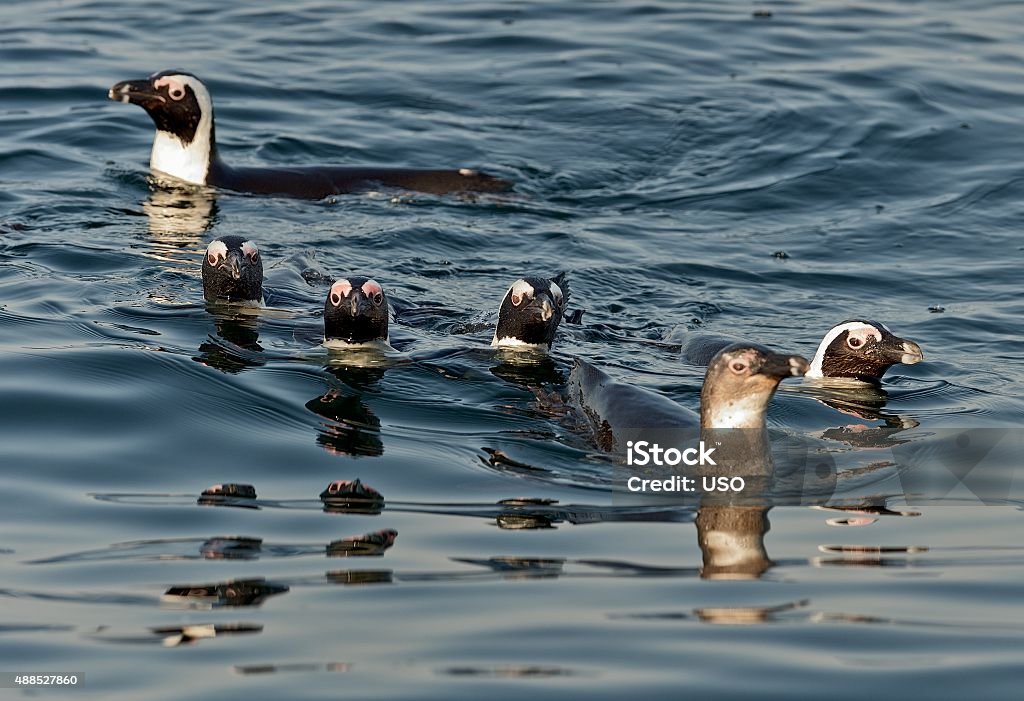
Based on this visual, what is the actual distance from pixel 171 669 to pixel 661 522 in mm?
2647

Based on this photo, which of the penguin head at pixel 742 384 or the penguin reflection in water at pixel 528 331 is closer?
the penguin head at pixel 742 384

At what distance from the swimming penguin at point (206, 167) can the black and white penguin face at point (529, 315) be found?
191 inches

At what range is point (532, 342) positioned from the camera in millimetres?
10211

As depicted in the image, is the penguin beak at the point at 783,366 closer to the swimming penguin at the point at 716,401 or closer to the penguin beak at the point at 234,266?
the swimming penguin at the point at 716,401

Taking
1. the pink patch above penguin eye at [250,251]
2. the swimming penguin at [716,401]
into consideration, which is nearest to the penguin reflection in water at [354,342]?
the pink patch above penguin eye at [250,251]

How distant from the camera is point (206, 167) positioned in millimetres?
15109

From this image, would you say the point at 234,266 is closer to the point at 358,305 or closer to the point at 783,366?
the point at 358,305

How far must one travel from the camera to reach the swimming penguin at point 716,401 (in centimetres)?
748

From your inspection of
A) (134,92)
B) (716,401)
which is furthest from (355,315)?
(134,92)

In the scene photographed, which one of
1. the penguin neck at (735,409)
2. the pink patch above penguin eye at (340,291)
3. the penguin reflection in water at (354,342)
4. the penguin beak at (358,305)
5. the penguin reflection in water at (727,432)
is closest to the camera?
the penguin reflection in water at (727,432)

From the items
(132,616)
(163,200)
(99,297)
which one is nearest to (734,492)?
(132,616)

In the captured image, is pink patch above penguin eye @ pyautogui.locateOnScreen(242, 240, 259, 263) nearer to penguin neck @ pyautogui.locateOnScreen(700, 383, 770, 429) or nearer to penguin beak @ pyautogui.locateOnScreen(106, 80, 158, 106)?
penguin beak @ pyautogui.locateOnScreen(106, 80, 158, 106)

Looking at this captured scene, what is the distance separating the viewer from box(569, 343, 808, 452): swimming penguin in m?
7.48

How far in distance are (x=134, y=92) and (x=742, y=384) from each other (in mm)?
9265
